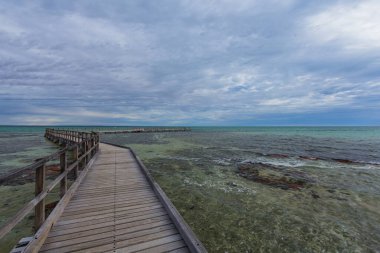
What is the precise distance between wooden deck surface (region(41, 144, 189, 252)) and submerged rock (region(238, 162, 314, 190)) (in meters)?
6.83

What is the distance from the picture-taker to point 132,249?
3592 mm

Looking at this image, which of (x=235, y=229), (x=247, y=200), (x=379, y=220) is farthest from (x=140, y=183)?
(x=379, y=220)

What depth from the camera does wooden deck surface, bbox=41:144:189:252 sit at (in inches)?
145

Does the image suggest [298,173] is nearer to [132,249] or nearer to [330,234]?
[330,234]

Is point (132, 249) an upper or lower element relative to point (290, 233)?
upper

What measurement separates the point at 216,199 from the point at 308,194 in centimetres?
436

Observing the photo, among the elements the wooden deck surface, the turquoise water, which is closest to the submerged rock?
the wooden deck surface

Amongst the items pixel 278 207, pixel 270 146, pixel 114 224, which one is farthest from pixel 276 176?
pixel 270 146

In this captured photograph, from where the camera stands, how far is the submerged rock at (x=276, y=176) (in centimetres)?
1011

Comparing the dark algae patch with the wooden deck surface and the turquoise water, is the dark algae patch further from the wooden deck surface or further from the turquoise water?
the turquoise water

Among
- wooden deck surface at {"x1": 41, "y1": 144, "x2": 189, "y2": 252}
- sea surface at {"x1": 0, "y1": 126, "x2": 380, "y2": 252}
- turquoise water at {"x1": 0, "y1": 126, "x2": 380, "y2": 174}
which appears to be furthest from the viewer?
turquoise water at {"x1": 0, "y1": 126, "x2": 380, "y2": 174}

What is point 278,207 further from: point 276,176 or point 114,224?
point 114,224

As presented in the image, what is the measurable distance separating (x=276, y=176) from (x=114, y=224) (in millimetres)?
10117

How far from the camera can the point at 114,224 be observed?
445 centimetres
